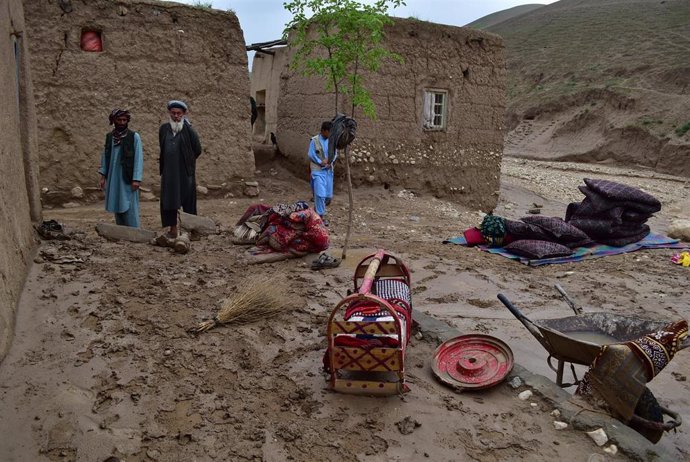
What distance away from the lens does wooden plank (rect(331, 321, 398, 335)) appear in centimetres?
303

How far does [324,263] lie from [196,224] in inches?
69.8

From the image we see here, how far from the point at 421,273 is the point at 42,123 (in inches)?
214

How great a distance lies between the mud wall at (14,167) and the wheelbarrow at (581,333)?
2992mm

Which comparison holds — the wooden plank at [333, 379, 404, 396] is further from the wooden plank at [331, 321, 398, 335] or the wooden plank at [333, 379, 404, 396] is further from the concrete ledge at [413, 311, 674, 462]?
the concrete ledge at [413, 311, 674, 462]

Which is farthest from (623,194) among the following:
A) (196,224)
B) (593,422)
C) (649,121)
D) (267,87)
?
(649,121)

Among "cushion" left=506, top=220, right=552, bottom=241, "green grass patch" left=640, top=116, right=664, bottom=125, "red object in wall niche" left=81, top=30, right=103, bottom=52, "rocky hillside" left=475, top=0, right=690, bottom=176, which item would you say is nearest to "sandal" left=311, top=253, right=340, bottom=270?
"cushion" left=506, top=220, right=552, bottom=241

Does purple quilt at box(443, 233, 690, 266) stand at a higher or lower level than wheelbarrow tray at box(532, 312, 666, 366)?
lower

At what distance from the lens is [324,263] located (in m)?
5.52

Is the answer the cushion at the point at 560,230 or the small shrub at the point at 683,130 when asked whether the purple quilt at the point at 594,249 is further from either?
the small shrub at the point at 683,130

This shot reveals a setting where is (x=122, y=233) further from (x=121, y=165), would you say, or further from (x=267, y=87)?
(x=267, y=87)

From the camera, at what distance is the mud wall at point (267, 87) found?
38.7 feet

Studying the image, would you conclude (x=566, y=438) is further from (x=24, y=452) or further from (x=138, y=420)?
(x=24, y=452)

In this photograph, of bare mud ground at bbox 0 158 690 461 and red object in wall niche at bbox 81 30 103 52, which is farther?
red object in wall niche at bbox 81 30 103 52

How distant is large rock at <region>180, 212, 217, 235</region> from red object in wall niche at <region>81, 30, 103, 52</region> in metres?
3.11
